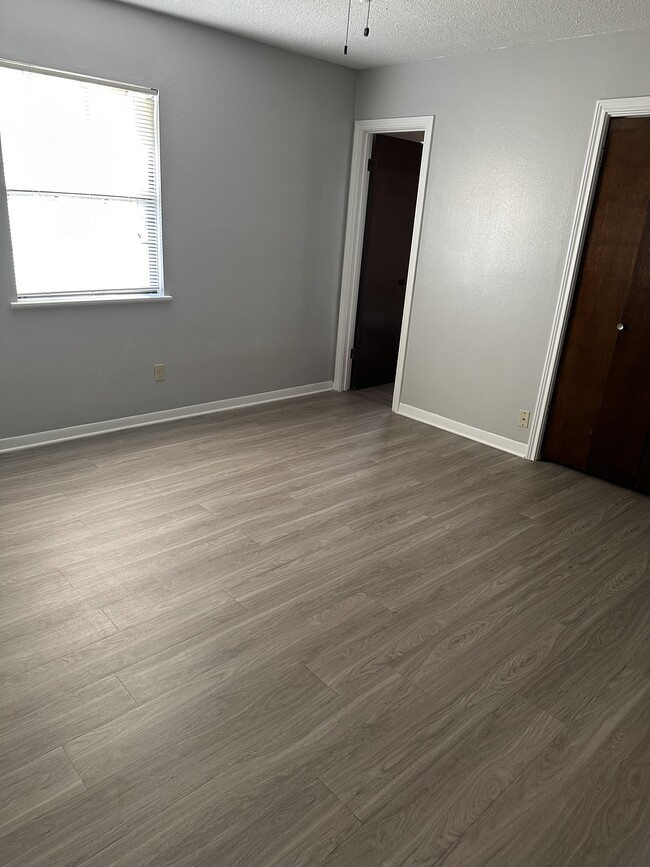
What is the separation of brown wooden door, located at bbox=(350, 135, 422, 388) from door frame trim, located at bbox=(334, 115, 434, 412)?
7 cm

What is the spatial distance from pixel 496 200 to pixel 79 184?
2598 millimetres

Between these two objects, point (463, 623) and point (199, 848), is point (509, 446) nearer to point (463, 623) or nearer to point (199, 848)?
point (463, 623)

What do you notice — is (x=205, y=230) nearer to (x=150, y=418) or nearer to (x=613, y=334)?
(x=150, y=418)

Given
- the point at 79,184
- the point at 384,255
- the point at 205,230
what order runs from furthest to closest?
1. the point at 384,255
2. the point at 205,230
3. the point at 79,184

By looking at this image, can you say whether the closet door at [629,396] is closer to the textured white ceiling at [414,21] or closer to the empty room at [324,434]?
the empty room at [324,434]

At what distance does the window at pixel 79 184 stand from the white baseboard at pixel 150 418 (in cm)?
82

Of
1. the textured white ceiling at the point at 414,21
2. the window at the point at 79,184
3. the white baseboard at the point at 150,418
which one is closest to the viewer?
the textured white ceiling at the point at 414,21

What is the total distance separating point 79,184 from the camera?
11.5 ft

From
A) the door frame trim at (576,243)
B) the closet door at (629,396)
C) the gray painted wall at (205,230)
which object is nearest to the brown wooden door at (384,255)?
the gray painted wall at (205,230)

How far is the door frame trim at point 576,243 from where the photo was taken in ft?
10.8

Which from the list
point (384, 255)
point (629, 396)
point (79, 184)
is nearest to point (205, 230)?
point (79, 184)

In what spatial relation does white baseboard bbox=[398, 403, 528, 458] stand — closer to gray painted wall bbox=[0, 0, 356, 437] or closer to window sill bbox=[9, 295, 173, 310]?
gray painted wall bbox=[0, 0, 356, 437]

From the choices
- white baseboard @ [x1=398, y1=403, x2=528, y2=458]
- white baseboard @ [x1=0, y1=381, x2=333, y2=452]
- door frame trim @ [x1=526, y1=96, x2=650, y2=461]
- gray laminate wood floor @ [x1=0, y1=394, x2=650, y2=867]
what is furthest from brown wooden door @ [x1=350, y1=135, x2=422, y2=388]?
gray laminate wood floor @ [x1=0, y1=394, x2=650, y2=867]

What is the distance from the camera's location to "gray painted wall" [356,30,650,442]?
349 centimetres
